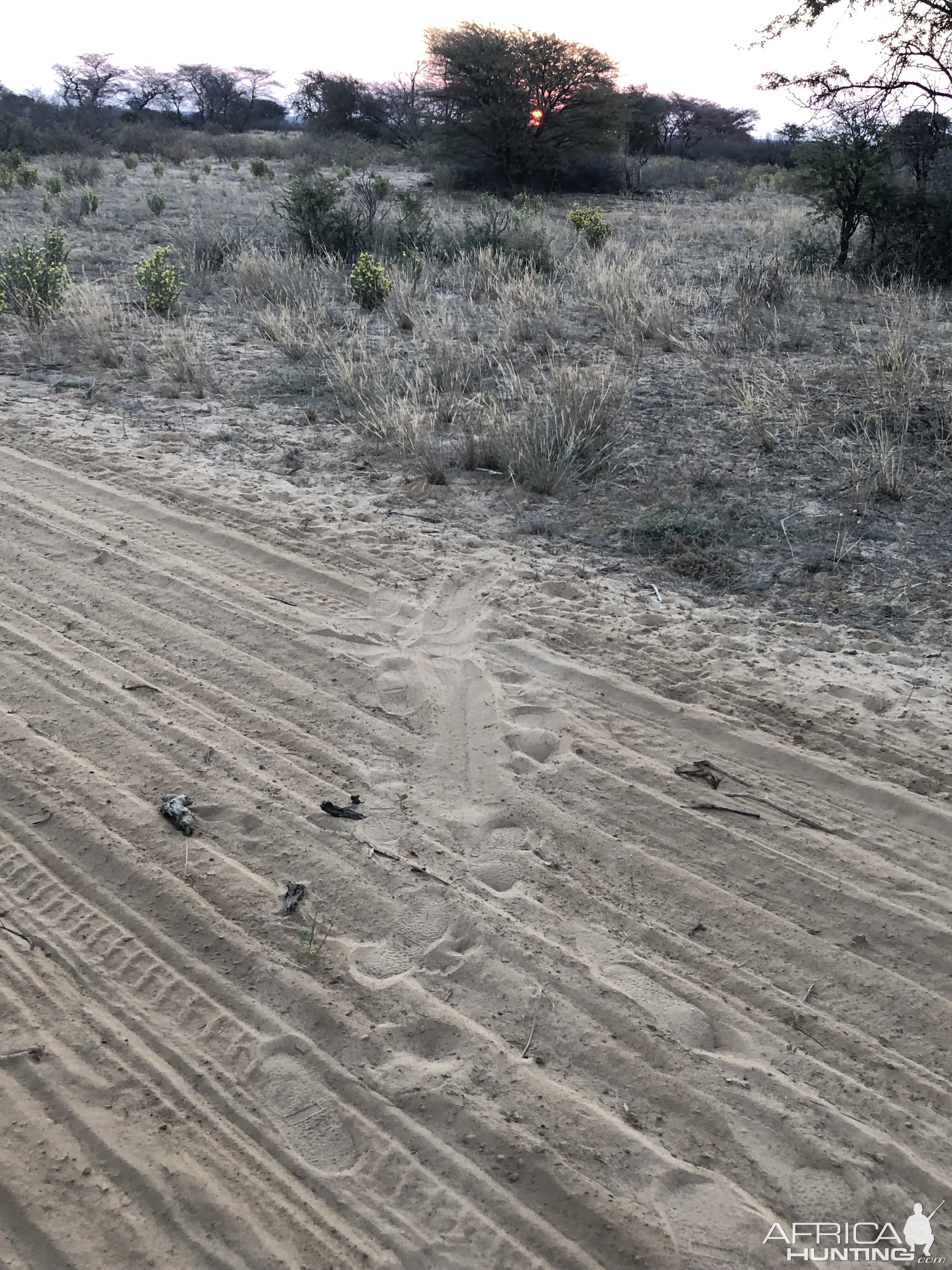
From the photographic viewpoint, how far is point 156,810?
279 centimetres

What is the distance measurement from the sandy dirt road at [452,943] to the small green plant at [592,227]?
33.7 ft

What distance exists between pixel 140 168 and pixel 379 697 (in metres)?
23.1

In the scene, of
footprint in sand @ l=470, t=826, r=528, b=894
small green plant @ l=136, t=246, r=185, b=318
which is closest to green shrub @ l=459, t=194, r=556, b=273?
small green plant @ l=136, t=246, r=185, b=318

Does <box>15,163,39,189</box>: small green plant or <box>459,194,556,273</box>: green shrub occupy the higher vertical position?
<box>15,163,39,189</box>: small green plant

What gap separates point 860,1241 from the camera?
183cm

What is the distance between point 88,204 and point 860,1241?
16668 mm

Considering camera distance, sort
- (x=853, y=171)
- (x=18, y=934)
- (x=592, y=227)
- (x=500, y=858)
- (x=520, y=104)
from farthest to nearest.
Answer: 1. (x=520, y=104)
2. (x=592, y=227)
3. (x=853, y=171)
4. (x=500, y=858)
5. (x=18, y=934)

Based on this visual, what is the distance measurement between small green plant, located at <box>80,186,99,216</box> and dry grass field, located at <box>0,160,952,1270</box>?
1055 cm

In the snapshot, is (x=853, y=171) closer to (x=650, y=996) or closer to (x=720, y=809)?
(x=720, y=809)

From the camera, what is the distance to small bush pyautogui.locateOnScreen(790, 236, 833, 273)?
34.5 ft

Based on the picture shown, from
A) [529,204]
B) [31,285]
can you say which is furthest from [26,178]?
[31,285]

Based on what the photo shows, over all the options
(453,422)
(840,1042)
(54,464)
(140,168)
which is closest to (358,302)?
(453,422)

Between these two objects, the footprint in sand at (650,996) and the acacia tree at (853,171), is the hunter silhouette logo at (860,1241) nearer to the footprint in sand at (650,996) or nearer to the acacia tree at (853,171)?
the footprint in sand at (650,996)

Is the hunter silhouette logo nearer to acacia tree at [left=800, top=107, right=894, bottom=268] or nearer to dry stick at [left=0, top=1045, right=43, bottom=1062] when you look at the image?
dry stick at [left=0, top=1045, right=43, bottom=1062]
